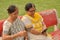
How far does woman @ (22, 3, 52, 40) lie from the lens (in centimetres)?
517

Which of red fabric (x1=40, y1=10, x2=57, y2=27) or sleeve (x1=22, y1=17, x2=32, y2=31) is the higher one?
sleeve (x1=22, y1=17, x2=32, y2=31)

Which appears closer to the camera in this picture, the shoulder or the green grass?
the shoulder

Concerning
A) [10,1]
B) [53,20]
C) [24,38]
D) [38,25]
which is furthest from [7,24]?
[10,1]

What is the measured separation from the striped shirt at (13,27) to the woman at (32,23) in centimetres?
27

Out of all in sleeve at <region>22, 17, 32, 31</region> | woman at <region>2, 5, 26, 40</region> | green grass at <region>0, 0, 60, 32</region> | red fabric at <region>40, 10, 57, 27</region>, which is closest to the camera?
woman at <region>2, 5, 26, 40</region>

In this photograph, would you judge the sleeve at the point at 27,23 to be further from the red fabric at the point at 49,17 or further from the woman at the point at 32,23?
the red fabric at the point at 49,17

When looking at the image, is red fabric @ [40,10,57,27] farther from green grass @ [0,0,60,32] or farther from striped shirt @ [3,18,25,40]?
green grass @ [0,0,60,32]

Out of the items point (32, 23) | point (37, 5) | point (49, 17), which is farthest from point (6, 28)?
point (37, 5)

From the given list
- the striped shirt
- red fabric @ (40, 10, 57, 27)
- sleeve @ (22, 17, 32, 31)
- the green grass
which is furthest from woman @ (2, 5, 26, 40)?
the green grass

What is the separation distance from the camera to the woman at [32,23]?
5.17m

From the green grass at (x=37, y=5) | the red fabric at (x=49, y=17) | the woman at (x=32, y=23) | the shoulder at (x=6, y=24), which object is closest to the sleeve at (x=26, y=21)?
the woman at (x=32, y=23)

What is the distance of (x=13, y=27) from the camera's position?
478cm

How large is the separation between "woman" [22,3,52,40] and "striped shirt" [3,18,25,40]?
0.88 ft

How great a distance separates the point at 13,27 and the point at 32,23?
2.36 ft
